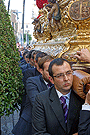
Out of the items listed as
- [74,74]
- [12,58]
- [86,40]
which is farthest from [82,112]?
[86,40]

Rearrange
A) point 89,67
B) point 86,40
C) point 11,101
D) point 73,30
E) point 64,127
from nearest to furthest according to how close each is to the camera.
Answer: point 64,127 < point 89,67 < point 11,101 < point 86,40 < point 73,30

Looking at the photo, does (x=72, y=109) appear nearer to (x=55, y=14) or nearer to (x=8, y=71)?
(x=8, y=71)

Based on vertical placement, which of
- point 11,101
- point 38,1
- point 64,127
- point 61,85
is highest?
point 38,1

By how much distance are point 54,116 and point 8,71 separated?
1.36 metres

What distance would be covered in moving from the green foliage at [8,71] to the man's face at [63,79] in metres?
1.15

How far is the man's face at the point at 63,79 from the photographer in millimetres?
Answer: 1617

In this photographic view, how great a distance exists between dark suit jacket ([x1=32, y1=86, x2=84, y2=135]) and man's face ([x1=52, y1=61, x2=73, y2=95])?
0.08m

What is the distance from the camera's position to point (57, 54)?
11.9ft

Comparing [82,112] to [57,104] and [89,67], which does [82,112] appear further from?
[89,67]

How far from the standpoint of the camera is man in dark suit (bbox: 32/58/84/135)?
1581mm

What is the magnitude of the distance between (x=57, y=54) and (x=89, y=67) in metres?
1.72

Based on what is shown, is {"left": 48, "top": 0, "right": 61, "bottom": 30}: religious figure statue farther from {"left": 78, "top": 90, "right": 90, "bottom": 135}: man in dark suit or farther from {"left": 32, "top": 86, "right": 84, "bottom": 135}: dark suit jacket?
{"left": 78, "top": 90, "right": 90, "bottom": 135}: man in dark suit

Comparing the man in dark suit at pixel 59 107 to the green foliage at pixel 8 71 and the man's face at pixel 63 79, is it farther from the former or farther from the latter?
the green foliage at pixel 8 71

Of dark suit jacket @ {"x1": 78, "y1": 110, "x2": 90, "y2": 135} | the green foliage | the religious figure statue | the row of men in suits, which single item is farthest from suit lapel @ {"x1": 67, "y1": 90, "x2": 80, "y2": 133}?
the religious figure statue
